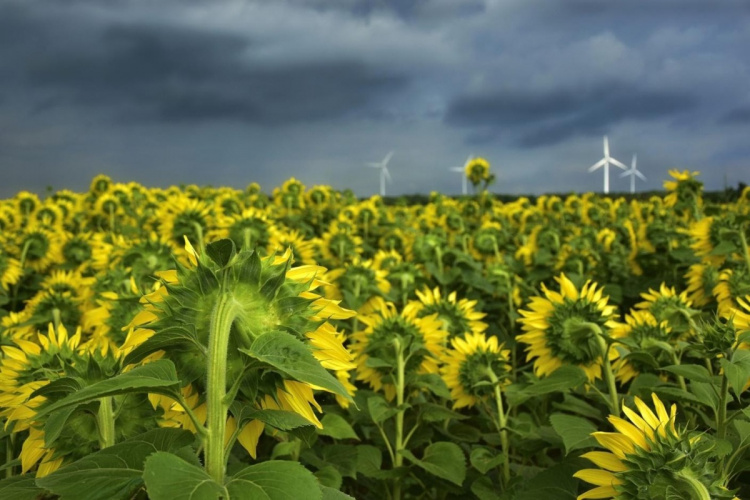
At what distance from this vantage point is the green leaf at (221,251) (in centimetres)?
93

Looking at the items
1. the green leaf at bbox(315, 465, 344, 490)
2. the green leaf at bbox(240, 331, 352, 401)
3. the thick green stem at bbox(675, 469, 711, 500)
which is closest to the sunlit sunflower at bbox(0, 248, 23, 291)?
the green leaf at bbox(315, 465, 344, 490)

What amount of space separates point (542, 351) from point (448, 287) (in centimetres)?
241

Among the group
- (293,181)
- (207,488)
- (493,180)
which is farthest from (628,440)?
(493,180)

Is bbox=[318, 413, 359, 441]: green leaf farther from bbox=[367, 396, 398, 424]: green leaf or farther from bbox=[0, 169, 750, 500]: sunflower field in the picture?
bbox=[367, 396, 398, 424]: green leaf

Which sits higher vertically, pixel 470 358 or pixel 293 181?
pixel 293 181

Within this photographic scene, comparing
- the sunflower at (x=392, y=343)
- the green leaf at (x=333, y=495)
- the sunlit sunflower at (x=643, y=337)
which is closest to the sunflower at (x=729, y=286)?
the sunlit sunflower at (x=643, y=337)

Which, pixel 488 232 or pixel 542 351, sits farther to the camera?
pixel 488 232

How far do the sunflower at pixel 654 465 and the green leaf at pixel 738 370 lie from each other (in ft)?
0.78

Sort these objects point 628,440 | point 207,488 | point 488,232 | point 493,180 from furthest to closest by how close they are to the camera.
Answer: point 493,180 < point 488,232 < point 628,440 < point 207,488

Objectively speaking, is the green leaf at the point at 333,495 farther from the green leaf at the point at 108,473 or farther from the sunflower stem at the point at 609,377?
the sunflower stem at the point at 609,377

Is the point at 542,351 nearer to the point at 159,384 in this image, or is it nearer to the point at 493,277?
the point at 159,384

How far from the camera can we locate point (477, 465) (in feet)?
7.22

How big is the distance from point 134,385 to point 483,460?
67.1 inches

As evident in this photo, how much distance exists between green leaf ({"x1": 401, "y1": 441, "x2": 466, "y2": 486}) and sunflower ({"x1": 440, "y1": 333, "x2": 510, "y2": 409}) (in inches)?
11.2
